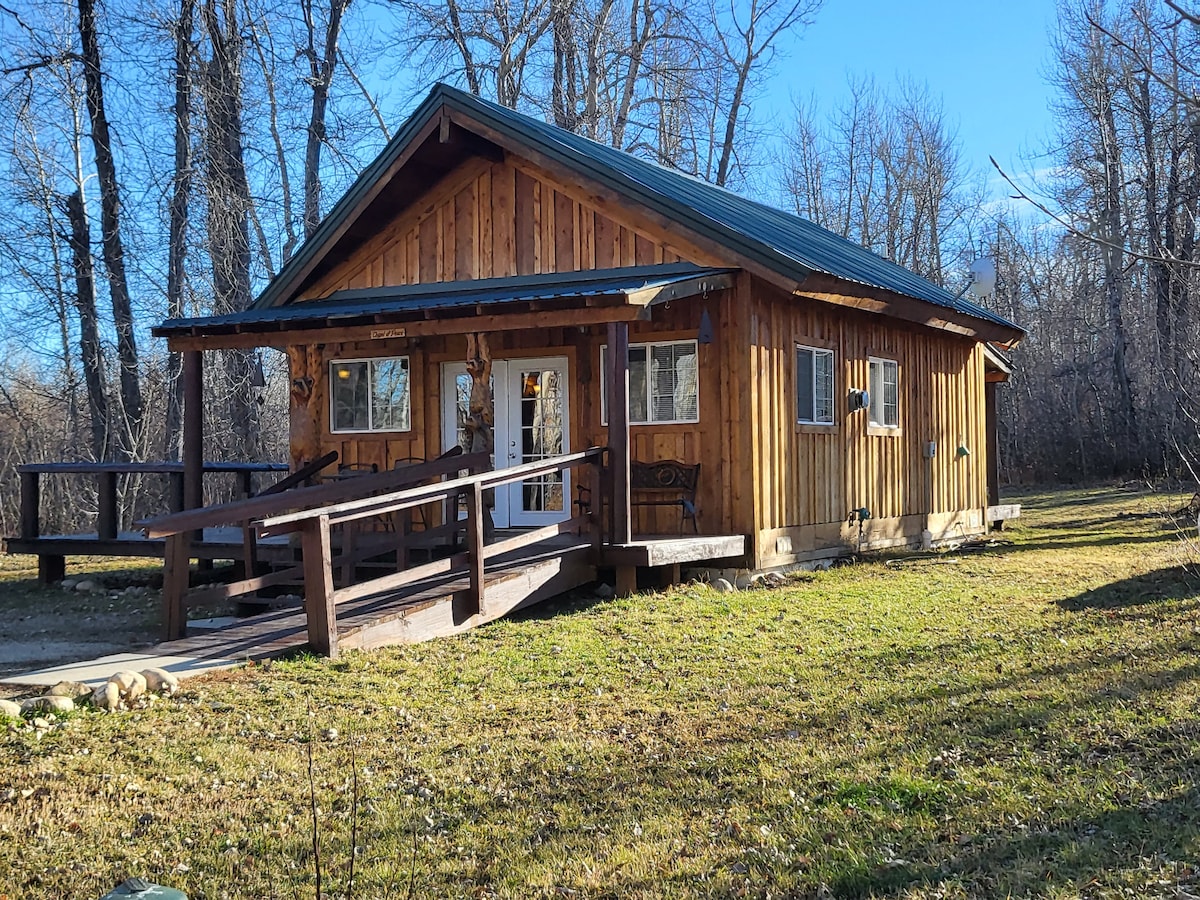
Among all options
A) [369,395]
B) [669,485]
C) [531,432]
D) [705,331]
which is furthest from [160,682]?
[369,395]

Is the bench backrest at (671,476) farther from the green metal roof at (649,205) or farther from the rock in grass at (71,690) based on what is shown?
the rock in grass at (71,690)

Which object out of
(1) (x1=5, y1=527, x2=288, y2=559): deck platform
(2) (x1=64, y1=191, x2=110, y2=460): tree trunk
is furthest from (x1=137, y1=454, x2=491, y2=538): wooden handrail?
(2) (x1=64, y1=191, x2=110, y2=460): tree trunk

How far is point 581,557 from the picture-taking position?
34.8 feet

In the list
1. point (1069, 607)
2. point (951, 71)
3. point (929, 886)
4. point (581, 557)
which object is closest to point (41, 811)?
point (929, 886)

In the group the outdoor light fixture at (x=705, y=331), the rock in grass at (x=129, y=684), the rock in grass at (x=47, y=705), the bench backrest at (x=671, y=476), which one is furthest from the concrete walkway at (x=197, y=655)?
the outdoor light fixture at (x=705, y=331)

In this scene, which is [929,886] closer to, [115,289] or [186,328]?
[186,328]

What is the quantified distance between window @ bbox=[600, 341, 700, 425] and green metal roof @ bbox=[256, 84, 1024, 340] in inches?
54.9

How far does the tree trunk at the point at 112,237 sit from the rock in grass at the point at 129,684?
1692cm

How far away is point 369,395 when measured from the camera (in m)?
14.2

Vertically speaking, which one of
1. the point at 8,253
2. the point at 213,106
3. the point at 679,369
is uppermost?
the point at 213,106

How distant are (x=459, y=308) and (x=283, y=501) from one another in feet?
10.7

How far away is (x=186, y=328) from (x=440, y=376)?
9.65ft

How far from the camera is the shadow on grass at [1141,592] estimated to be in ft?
30.2

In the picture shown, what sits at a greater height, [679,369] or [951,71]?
→ [951,71]
